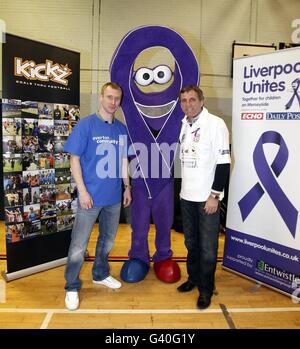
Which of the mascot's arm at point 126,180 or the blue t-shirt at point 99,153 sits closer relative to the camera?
the blue t-shirt at point 99,153

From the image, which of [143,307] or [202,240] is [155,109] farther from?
[143,307]

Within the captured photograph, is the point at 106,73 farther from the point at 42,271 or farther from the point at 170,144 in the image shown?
the point at 42,271

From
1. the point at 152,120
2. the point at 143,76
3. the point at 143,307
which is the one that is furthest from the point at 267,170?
the point at 143,307

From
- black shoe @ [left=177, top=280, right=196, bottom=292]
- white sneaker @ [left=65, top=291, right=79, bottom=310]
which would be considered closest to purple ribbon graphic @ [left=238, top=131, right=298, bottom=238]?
black shoe @ [left=177, top=280, right=196, bottom=292]

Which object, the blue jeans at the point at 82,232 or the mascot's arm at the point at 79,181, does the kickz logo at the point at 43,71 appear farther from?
the blue jeans at the point at 82,232

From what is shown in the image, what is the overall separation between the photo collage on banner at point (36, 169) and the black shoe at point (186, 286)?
3.66 ft

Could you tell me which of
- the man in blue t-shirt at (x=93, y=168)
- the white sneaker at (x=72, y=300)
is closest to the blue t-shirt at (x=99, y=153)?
the man in blue t-shirt at (x=93, y=168)

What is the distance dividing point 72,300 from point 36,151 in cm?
119

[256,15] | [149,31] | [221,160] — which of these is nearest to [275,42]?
[256,15]

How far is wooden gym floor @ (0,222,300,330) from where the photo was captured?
2111 mm

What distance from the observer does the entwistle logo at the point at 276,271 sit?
2438 millimetres

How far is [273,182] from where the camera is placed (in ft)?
8.27

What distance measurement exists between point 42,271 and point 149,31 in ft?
6.96
